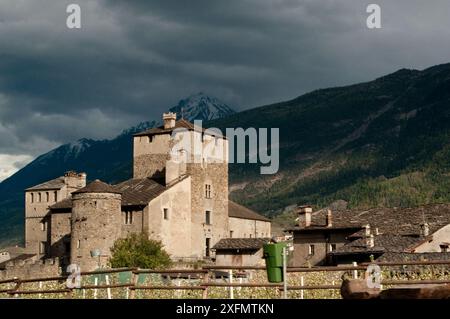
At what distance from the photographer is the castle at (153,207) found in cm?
8425

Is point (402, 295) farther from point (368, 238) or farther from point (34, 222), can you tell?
point (34, 222)

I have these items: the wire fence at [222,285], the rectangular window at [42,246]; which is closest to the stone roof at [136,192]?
the rectangular window at [42,246]

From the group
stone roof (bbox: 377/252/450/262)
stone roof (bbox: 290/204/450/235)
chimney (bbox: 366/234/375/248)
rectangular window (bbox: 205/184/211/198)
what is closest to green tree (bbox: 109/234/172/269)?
rectangular window (bbox: 205/184/211/198)

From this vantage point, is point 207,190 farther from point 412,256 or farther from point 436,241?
point 412,256

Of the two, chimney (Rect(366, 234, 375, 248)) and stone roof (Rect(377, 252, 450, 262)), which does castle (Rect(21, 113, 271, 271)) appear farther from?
stone roof (Rect(377, 252, 450, 262))

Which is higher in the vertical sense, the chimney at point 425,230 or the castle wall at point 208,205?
the castle wall at point 208,205

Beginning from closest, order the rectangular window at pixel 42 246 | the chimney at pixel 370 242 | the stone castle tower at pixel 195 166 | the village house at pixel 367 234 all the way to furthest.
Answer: the chimney at pixel 370 242 → the village house at pixel 367 234 → the stone castle tower at pixel 195 166 → the rectangular window at pixel 42 246

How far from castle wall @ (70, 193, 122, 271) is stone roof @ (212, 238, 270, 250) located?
933 centimetres

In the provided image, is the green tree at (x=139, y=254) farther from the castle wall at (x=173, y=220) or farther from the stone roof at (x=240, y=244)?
the stone roof at (x=240, y=244)

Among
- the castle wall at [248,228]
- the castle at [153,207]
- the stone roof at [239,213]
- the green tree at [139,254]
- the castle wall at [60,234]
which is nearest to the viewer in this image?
the green tree at [139,254]

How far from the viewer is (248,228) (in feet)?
335

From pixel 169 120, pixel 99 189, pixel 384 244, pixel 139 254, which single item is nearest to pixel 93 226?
A: pixel 99 189

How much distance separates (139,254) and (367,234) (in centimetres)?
1917
